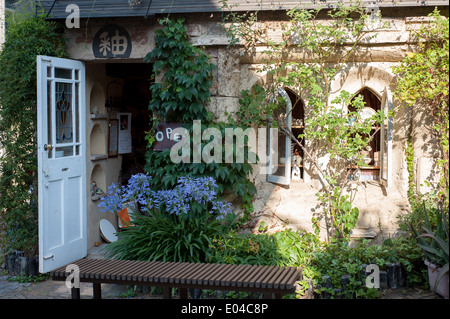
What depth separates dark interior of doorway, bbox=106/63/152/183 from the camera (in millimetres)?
8648

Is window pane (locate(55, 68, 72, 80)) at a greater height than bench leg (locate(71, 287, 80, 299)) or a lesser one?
greater

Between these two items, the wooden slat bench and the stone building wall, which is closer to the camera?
the wooden slat bench

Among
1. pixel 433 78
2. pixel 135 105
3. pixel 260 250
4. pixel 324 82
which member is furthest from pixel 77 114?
pixel 433 78

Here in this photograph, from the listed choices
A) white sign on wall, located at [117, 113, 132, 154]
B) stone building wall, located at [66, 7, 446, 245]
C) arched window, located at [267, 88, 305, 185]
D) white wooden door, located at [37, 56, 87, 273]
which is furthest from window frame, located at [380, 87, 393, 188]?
white sign on wall, located at [117, 113, 132, 154]

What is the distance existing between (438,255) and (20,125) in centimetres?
490

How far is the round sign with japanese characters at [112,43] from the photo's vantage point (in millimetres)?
6973

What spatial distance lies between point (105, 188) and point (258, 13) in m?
3.32

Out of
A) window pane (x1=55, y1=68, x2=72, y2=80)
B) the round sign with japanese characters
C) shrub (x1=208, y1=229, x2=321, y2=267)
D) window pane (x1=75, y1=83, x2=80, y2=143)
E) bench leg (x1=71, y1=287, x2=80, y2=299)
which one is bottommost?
bench leg (x1=71, y1=287, x2=80, y2=299)

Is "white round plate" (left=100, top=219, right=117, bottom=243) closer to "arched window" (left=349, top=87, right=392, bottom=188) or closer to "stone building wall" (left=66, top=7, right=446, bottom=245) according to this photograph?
"stone building wall" (left=66, top=7, right=446, bottom=245)

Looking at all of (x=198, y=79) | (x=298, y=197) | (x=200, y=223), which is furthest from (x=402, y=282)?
(x=198, y=79)

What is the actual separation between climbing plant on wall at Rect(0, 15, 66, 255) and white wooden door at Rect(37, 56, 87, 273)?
1.27ft

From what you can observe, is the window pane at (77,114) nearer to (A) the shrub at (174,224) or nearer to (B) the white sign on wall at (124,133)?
(A) the shrub at (174,224)

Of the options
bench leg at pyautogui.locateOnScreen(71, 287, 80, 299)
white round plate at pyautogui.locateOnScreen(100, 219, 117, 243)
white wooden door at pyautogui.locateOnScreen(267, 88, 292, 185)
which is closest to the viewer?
bench leg at pyautogui.locateOnScreen(71, 287, 80, 299)
